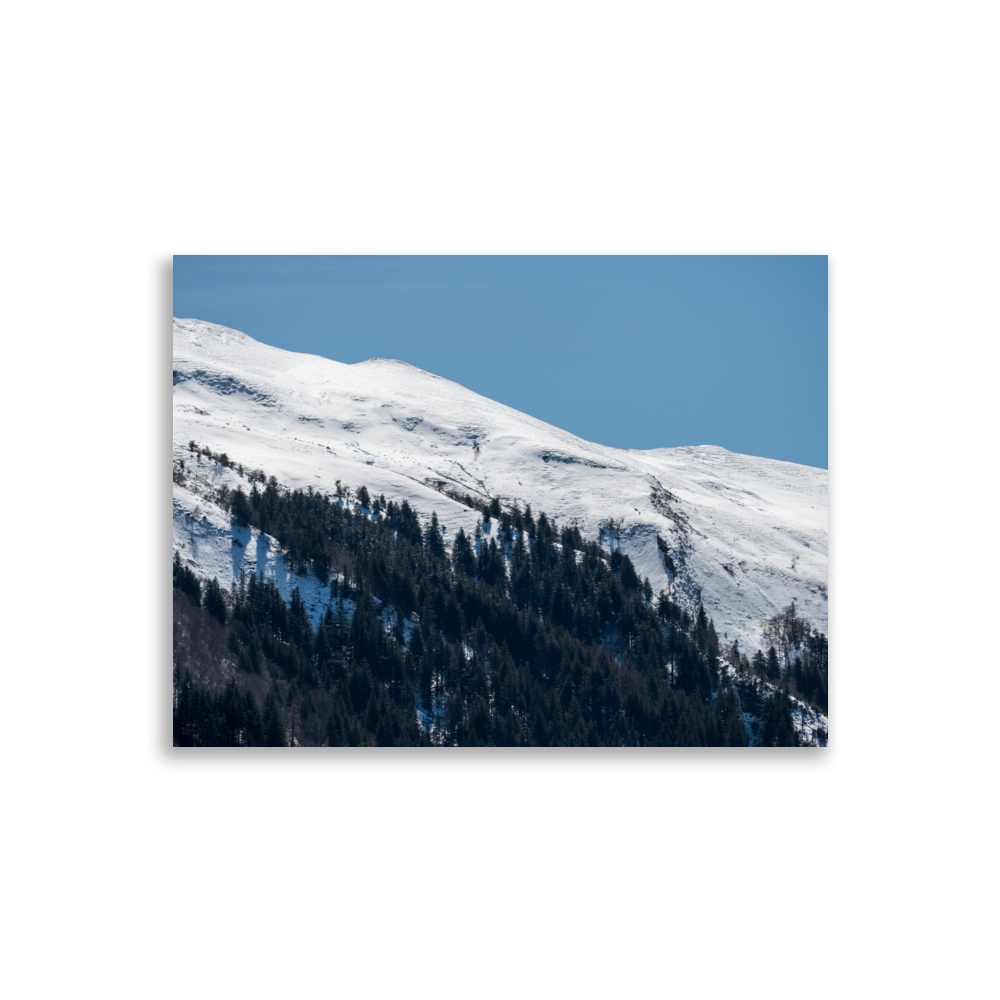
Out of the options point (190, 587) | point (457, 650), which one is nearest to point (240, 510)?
point (190, 587)

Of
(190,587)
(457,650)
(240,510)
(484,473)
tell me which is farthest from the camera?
(484,473)

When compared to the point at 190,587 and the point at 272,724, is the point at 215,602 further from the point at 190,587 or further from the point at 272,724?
the point at 272,724

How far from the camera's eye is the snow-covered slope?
74.9m

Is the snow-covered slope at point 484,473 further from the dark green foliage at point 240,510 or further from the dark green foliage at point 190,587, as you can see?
the dark green foliage at point 190,587

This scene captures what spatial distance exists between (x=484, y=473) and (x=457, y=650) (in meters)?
30.7

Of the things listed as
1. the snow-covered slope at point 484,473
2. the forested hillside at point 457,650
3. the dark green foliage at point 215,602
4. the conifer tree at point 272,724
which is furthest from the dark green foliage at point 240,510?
the conifer tree at point 272,724

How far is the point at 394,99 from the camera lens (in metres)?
4.55

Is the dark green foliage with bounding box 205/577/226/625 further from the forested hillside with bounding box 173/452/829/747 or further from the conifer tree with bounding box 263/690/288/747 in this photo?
the conifer tree with bounding box 263/690/288/747

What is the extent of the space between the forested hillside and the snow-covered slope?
2.57 meters

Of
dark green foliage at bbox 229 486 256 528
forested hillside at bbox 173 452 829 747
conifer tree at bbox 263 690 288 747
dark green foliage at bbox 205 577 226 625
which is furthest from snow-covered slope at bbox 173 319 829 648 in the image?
conifer tree at bbox 263 690 288 747

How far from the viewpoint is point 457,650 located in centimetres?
6419
